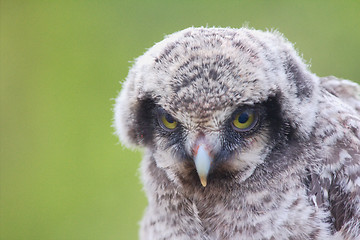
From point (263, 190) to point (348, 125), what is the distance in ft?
1.79

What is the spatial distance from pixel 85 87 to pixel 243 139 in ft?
10.5

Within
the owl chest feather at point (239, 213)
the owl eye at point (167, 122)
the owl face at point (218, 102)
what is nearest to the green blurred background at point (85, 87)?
the owl chest feather at point (239, 213)

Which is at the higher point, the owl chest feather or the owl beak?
the owl beak

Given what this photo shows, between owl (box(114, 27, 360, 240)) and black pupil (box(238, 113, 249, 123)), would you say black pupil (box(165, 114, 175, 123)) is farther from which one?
black pupil (box(238, 113, 249, 123))

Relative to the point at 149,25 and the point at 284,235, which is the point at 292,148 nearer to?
the point at 284,235

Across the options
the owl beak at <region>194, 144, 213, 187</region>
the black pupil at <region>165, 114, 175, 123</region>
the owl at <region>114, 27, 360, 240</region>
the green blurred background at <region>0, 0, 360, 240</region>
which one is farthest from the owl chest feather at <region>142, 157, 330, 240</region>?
the green blurred background at <region>0, 0, 360, 240</region>

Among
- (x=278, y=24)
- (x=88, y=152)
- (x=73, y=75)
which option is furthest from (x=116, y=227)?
(x=278, y=24)

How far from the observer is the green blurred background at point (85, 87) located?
5.05 m

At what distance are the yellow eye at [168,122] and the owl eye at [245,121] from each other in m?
0.27

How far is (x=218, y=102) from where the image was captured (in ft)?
7.48

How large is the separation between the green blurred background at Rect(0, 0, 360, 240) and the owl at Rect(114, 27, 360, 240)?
92.1 inches

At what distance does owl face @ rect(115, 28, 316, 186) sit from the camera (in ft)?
7.57

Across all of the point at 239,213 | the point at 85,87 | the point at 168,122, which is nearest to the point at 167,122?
the point at 168,122

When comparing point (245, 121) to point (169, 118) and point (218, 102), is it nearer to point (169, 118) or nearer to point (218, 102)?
point (218, 102)
